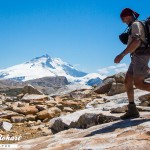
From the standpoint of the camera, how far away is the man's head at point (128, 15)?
820 centimetres

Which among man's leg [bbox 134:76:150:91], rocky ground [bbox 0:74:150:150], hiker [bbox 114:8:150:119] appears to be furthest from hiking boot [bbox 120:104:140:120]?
man's leg [bbox 134:76:150:91]

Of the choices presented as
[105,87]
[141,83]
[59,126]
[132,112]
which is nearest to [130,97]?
[132,112]

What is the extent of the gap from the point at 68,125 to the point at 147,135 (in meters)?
4.95

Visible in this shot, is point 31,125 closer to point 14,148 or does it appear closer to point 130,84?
point 14,148

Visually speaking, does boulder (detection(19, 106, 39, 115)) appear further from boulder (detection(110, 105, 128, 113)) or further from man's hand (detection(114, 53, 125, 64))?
man's hand (detection(114, 53, 125, 64))

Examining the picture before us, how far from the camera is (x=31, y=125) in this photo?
14477 mm

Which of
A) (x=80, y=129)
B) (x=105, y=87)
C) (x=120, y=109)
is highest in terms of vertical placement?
(x=105, y=87)

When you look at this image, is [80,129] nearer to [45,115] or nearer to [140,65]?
[140,65]

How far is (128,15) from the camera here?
8.20 m

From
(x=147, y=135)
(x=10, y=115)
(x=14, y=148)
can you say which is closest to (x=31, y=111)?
(x=10, y=115)

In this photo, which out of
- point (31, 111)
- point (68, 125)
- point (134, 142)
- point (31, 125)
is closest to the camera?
point (134, 142)

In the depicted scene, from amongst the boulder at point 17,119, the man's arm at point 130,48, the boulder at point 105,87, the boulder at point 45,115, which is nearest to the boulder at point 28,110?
the boulder at point 45,115

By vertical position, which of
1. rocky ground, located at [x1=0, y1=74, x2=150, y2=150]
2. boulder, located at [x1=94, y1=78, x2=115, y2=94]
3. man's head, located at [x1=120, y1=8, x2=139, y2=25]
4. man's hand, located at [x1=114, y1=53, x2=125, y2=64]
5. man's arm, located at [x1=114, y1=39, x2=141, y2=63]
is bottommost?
rocky ground, located at [x1=0, y1=74, x2=150, y2=150]

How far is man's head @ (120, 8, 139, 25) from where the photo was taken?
820 centimetres
